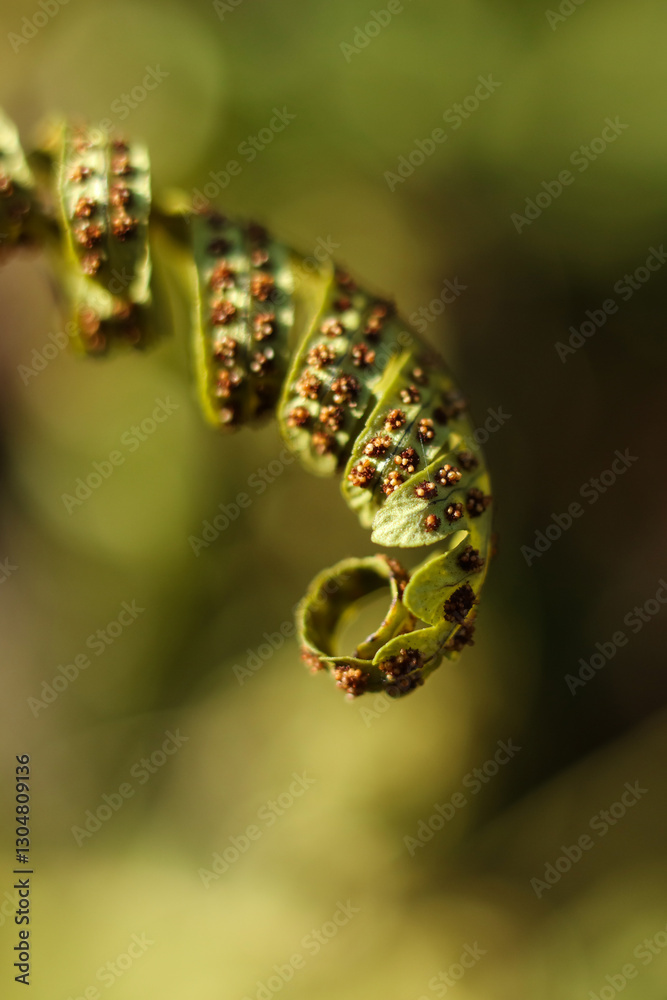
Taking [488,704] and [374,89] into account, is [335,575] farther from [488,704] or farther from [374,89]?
[374,89]

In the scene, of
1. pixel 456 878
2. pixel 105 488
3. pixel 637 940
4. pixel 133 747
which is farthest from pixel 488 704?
pixel 105 488

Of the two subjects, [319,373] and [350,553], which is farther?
[350,553]

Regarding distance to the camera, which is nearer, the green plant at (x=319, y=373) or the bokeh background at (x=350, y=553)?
the green plant at (x=319, y=373)

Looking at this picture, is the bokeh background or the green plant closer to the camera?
the green plant
